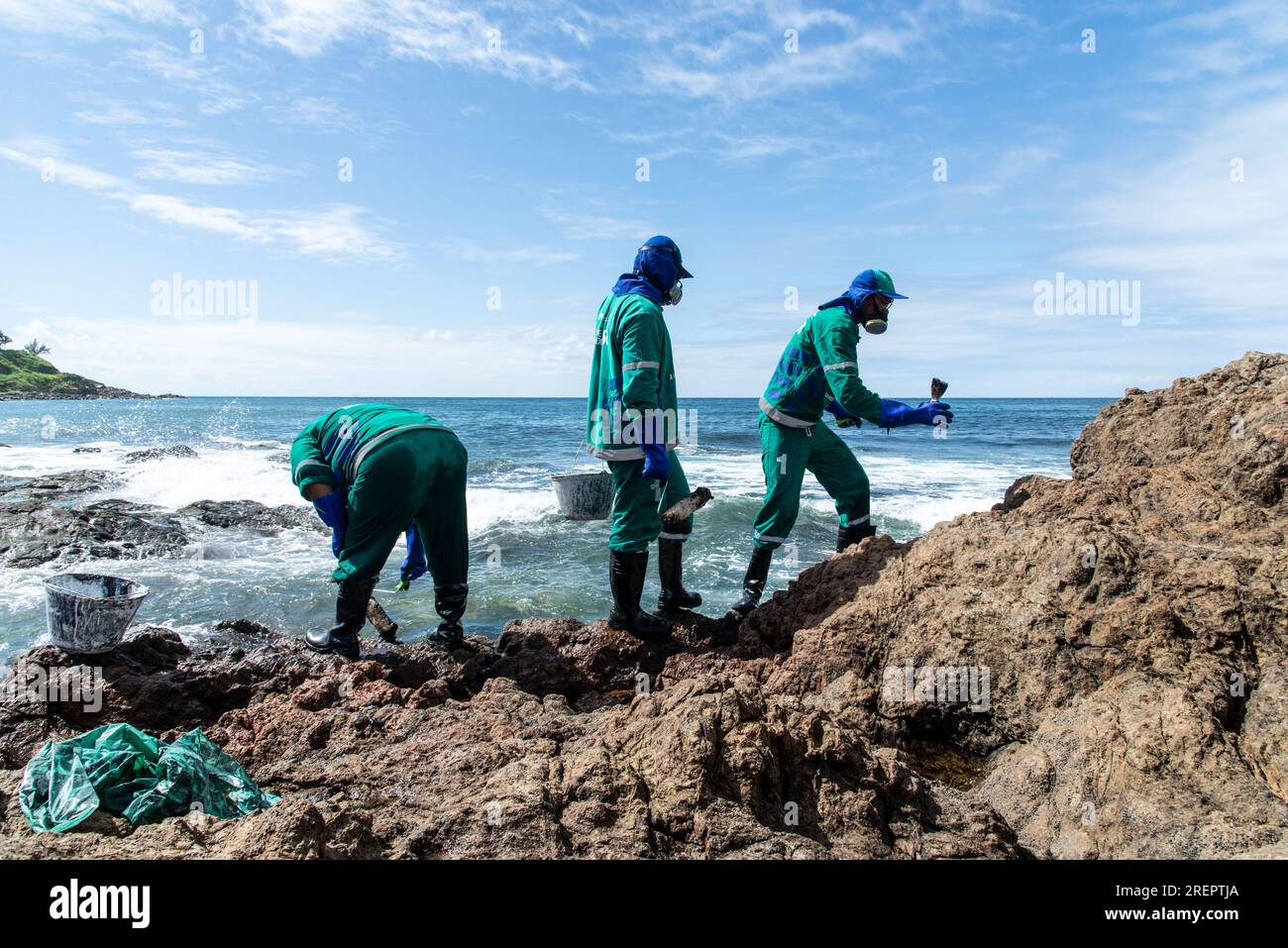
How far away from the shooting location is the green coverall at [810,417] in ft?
15.5

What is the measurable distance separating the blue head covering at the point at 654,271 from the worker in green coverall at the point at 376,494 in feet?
4.26

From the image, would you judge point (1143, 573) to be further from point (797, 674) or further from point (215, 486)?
point (215, 486)

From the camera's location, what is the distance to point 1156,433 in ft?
16.6

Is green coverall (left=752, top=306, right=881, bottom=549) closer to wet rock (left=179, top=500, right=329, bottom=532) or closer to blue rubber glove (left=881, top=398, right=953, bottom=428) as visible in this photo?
blue rubber glove (left=881, top=398, right=953, bottom=428)

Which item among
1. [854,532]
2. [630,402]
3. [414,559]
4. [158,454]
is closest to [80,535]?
[414,559]

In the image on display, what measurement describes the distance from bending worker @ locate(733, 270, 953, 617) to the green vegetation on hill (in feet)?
254

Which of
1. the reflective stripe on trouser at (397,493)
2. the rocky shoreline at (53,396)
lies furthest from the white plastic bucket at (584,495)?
the rocky shoreline at (53,396)

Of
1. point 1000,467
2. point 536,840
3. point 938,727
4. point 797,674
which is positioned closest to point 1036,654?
point 938,727

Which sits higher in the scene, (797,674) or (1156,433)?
(1156,433)

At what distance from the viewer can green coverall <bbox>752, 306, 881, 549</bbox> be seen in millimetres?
4723

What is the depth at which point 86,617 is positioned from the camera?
3.64 meters

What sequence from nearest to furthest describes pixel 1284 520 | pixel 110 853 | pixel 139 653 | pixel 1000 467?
pixel 110 853 < pixel 1284 520 < pixel 139 653 < pixel 1000 467

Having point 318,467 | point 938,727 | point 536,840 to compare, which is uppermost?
point 318,467
